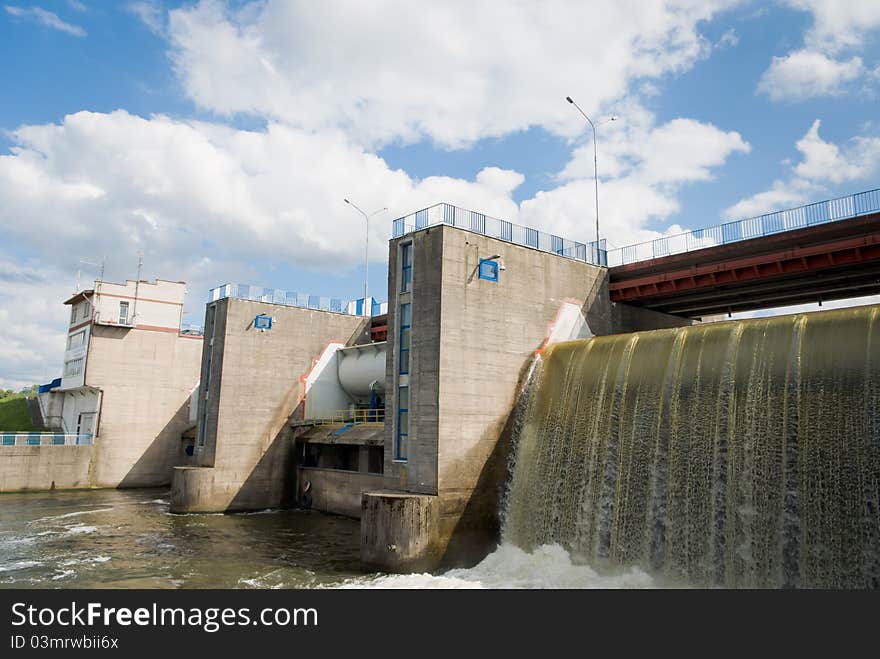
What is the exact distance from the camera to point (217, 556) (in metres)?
21.9

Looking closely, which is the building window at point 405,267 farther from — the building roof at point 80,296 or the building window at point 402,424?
the building roof at point 80,296

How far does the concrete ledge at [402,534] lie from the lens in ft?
60.9

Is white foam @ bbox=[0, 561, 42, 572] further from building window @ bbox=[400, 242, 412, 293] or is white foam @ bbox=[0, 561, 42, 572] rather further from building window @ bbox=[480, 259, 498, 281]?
building window @ bbox=[480, 259, 498, 281]

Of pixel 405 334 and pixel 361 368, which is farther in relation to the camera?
pixel 361 368

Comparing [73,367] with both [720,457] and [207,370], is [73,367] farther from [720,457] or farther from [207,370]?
[720,457]

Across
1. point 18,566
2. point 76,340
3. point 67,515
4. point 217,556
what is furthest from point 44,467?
point 217,556

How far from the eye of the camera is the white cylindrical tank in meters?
34.5

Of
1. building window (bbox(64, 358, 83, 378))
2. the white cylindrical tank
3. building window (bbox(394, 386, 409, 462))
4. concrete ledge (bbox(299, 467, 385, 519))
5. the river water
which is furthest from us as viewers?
building window (bbox(64, 358, 83, 378))

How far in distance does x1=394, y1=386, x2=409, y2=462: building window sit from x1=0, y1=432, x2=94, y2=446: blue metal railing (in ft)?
104

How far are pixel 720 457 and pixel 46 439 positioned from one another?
4306cm

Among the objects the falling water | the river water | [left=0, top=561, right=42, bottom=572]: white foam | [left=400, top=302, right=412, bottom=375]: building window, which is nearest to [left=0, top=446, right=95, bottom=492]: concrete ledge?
the river water
